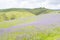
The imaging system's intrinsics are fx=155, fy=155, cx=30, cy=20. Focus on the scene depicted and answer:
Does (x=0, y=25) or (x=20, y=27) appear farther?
(x=0, y=25)

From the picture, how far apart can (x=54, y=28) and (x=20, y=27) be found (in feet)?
4.09

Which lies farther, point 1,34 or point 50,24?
point 50,24

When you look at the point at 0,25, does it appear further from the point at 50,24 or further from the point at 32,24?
the point at 50,24

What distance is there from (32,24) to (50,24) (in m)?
0.69

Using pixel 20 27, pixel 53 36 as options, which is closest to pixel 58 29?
pixel 53 36

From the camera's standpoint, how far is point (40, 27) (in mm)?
5645

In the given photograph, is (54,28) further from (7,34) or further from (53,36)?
(7,34)

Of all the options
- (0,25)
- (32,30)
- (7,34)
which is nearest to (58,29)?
(32,30)

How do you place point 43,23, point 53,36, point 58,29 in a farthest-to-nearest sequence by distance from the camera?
point 43,23 → point 58,29 → point 53,36

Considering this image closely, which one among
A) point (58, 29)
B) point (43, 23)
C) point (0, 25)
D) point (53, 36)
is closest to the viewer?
point (53, 36)

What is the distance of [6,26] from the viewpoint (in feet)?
20.1

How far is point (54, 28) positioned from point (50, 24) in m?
0.32

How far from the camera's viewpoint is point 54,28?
5574mm

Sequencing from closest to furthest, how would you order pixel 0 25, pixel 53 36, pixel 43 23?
pixel 53 36
pixel 43 23
pixel 0 25
